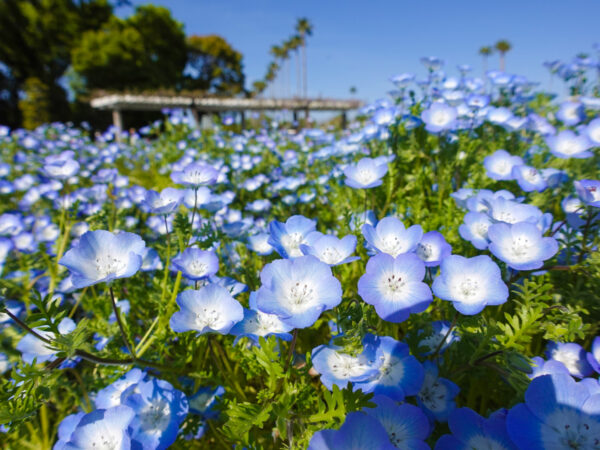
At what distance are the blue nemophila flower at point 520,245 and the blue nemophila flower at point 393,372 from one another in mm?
393

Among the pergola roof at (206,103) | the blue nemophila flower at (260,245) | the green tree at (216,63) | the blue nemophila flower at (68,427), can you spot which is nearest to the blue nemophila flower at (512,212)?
the blue nemophila flower at (260,245)

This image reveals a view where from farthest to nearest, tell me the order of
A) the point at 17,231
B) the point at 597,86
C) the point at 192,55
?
the point at 192,55 < the point at 597,86 < the point at 17,231

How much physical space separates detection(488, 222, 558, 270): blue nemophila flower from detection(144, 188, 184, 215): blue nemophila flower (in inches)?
41.1

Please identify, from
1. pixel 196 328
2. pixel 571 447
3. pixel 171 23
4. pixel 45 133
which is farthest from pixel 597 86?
pixel 171 23

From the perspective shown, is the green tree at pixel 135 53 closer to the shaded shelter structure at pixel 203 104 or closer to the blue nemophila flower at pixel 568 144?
the shaded shelter structure at pixel 203 104

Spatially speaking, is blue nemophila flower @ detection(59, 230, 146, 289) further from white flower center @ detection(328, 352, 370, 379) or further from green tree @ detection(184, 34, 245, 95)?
green tree @ detection(184, 34, 245, 95)

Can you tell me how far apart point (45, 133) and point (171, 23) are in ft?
69.6

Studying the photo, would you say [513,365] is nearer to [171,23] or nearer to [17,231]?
[17,231]

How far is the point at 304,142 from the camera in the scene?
16.4 feet

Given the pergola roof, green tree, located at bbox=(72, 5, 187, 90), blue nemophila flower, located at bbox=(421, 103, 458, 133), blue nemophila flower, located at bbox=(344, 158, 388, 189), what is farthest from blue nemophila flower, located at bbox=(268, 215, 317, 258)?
green tree, located at bbox=(72, 5, 187, 90)

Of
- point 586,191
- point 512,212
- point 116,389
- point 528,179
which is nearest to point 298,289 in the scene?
point 116,389

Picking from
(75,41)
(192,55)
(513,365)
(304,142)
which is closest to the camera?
(513,365)

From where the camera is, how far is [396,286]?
87 centimetres

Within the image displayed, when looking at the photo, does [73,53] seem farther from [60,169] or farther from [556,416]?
[556,416]
